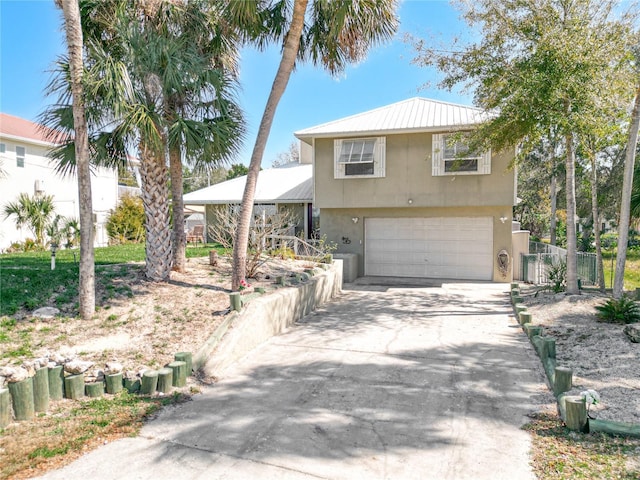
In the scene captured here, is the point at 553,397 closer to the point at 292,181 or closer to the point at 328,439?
the point at 328,439

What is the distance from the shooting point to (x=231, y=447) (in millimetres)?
4199

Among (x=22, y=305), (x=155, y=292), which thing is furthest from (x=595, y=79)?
(x=22, y=305)

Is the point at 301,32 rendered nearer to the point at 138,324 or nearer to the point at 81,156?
the point at 81,156

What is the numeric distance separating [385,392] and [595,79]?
7.38 m

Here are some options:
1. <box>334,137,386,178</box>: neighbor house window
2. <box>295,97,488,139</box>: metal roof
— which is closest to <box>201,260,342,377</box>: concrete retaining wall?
<box>334,137,386,178</box>: neighbor house window

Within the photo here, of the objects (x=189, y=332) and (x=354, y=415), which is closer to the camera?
(x=354, y=415)

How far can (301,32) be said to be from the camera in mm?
9164

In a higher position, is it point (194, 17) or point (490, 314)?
point (194, 17)

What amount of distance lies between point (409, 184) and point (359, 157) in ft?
6.55

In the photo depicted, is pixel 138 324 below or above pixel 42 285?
below

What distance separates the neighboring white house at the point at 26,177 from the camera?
19.4 metres

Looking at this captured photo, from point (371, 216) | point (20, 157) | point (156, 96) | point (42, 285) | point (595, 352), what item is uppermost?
point (20, 157)

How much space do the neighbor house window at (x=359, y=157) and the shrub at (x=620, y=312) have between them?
855 cm

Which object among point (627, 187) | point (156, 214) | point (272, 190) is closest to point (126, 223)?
point (272, 190)
